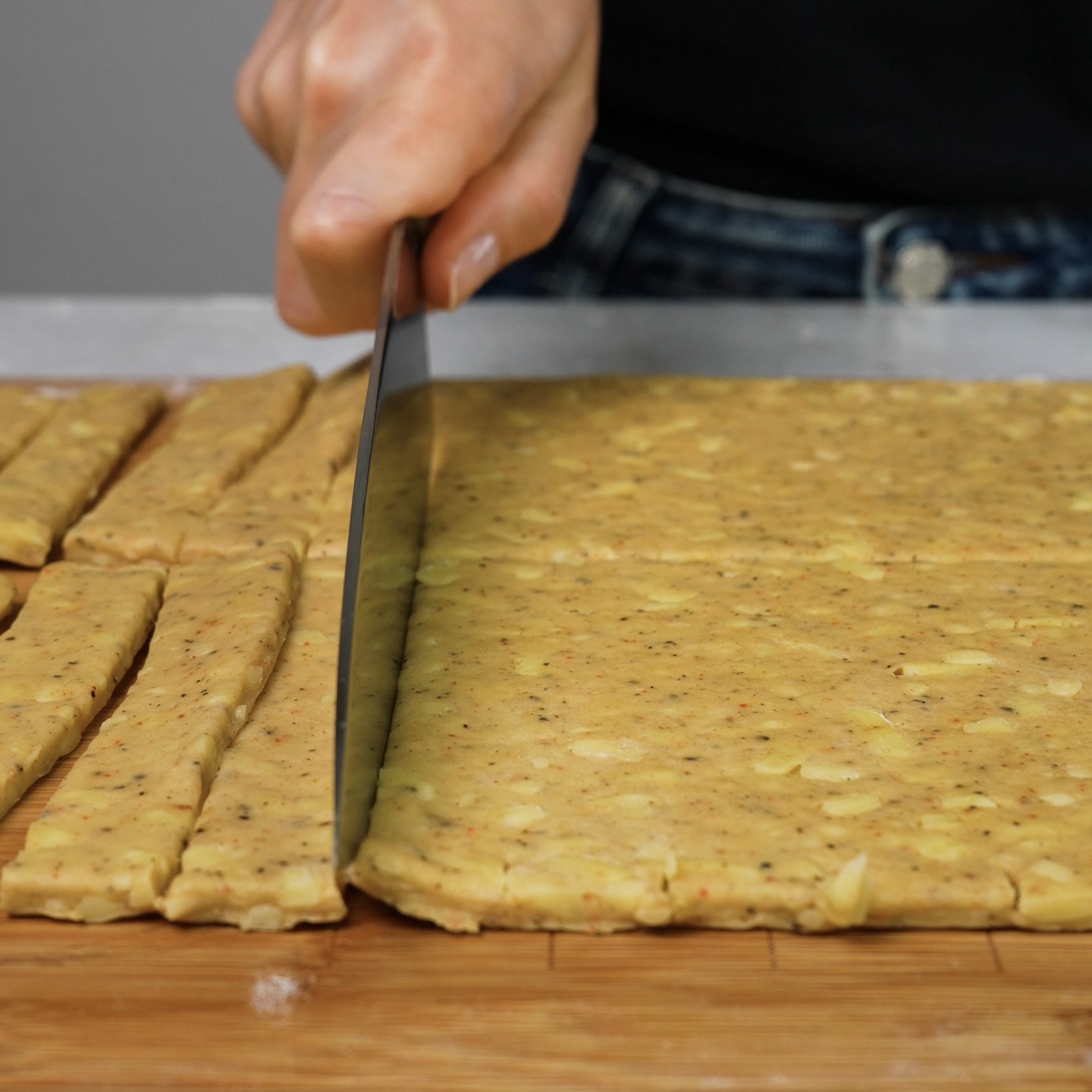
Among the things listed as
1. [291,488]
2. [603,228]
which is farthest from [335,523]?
[603,228]

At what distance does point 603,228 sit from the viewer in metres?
2.26

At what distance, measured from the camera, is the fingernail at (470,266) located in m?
1.50

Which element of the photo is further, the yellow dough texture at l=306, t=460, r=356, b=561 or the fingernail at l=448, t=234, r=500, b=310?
the fingernail at l=448, t=234, r=500, b=310

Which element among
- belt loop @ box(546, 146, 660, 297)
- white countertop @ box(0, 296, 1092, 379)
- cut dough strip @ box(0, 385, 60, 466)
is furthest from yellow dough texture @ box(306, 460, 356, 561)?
belt loop @ box(546, 146, 660, 297)

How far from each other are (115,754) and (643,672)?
0.40 meters

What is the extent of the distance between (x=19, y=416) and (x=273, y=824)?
0.95 meters

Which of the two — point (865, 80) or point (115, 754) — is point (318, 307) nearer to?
point (115, 754)

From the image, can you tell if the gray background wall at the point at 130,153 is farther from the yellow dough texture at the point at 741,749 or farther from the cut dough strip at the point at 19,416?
the yellow dough texture at the point at 741,749

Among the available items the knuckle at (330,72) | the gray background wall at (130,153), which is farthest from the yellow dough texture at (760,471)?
the gray background wall at (130,153)

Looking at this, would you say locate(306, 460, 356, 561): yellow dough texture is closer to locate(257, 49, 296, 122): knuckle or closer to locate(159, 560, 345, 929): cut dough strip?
locate(159, 560, 345, 929): cut dough strip

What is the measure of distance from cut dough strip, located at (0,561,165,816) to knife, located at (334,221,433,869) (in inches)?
9.2

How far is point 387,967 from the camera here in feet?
2.89

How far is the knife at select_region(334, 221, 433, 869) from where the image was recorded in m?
0.91

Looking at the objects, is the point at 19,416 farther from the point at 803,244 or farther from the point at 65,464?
the point at 803,244
